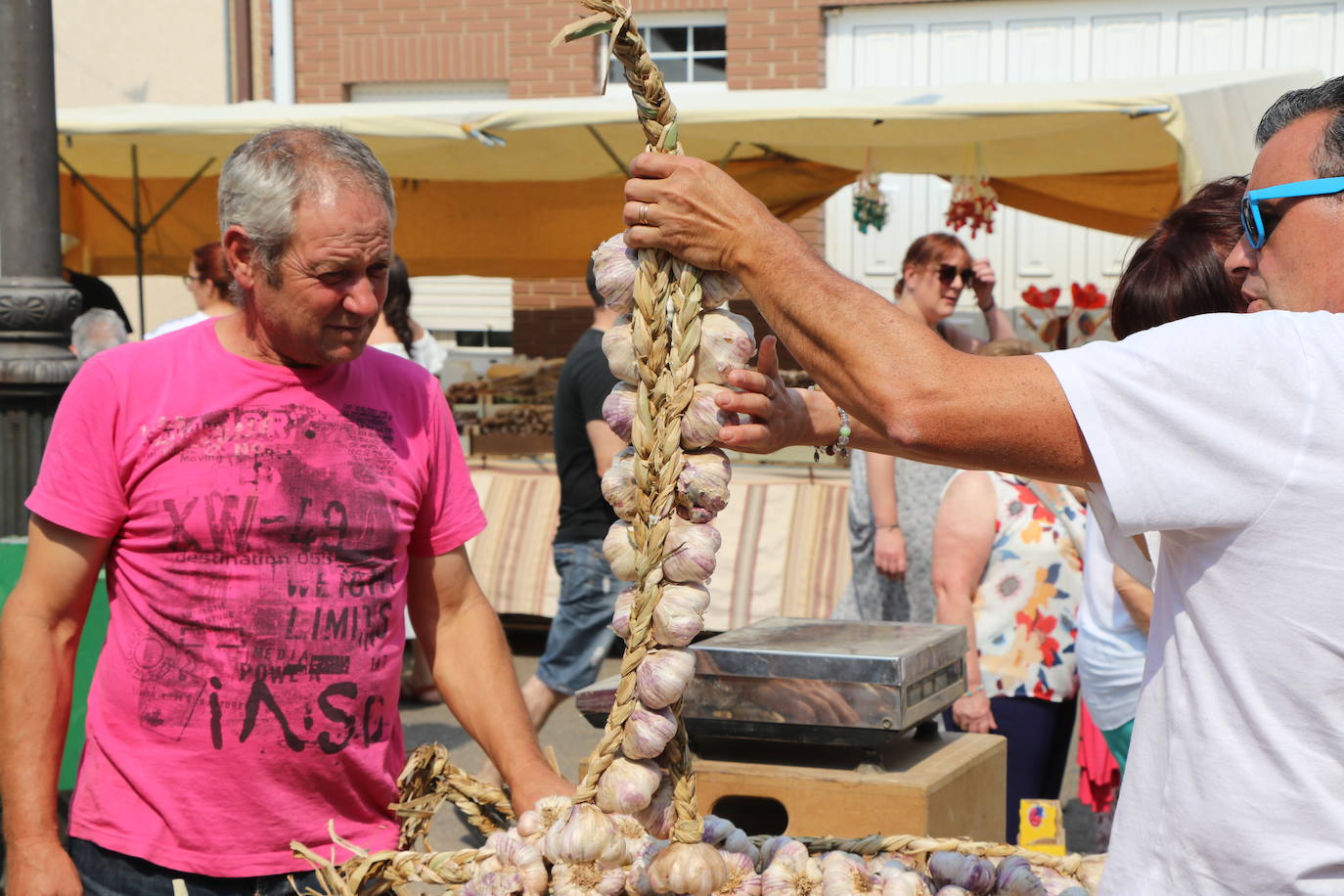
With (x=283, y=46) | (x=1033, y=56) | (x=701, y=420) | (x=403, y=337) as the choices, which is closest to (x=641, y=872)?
(x=701, y=420)

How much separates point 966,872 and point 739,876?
0.33 m

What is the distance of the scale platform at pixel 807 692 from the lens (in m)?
2.21

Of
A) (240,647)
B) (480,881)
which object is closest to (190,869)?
(240,647)

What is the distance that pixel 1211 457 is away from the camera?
3.94 feet

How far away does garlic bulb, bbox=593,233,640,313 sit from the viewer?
1435 mm

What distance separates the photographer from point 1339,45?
890cm

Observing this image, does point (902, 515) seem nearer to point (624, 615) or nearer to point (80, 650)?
point (80, 650)

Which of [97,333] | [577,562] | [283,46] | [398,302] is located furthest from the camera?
[283,46]

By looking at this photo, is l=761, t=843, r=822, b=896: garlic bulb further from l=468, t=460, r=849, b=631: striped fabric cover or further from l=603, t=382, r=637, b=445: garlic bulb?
l=468, t=460, r=849, b=631: striped fabric cover

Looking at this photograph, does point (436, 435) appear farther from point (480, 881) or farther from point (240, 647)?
point (480, 881)

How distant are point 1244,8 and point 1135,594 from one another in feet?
25.8

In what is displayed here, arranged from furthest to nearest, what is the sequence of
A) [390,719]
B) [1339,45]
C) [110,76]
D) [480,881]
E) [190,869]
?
[110,76], [1339,45], [390,719], [190,869], [480,881]

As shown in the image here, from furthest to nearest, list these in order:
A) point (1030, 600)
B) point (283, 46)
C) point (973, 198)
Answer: point (283, 46) → point (973, 198) → point (1030, 600)

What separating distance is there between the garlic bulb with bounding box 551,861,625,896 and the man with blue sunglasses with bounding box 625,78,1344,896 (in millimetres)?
513
